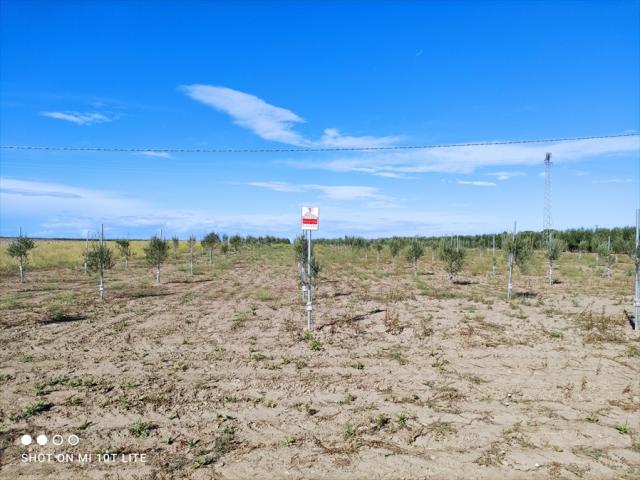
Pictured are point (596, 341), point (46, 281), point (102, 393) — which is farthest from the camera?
point (46, 281)

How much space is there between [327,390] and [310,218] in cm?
499

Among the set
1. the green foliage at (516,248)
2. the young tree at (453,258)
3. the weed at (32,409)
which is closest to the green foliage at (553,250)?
the green foliage at (516,248)

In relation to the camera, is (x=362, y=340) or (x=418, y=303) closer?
(x=362, y=340)

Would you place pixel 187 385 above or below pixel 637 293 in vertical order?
below

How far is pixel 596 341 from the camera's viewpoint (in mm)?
10570

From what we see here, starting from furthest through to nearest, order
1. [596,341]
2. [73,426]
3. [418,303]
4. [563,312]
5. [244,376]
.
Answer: [418,303] → [563,312] → [596,341] → [244,376] → [73,426]

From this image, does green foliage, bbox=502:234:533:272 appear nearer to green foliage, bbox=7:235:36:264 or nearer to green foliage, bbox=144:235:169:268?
green foliage, bbox=144:235:169:268

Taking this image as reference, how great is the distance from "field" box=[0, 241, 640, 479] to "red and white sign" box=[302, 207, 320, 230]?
2926mm

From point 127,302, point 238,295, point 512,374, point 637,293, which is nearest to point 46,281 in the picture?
point 127,302

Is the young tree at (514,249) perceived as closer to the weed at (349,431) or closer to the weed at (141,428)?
the weed at (349,431)

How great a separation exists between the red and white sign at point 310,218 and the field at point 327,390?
2926 mm

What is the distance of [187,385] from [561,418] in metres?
6.07

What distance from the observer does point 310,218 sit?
10945mm

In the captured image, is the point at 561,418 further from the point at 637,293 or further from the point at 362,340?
the point at 637,293
